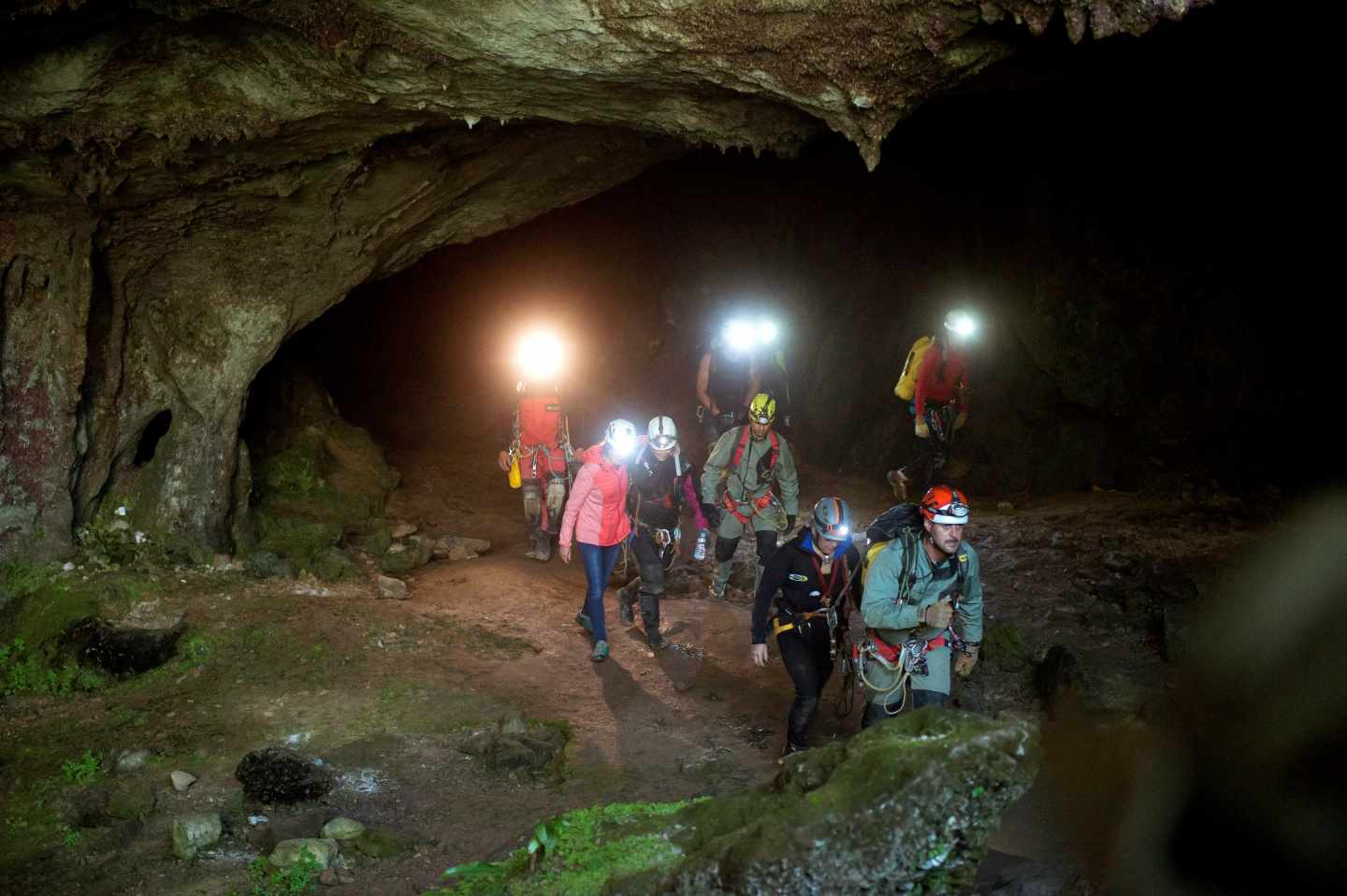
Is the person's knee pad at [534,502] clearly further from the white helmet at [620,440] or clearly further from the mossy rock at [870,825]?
the mossy rock at [870,825]

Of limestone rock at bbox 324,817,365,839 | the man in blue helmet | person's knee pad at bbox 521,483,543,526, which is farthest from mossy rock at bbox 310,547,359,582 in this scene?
the man in blue helmet

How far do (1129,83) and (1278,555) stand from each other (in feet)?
18.2

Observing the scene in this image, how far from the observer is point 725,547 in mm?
9523

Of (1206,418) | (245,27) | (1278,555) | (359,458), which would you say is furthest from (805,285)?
(245,27)

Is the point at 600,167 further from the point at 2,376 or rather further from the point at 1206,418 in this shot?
the point at 1206,418

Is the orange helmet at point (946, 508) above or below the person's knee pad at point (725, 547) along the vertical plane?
above

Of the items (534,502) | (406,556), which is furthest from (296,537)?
(534,502)

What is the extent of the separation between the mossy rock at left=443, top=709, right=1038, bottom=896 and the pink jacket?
168 inches

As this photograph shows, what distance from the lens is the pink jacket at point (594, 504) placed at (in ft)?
26.5

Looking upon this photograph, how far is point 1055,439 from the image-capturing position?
1227 centimetres

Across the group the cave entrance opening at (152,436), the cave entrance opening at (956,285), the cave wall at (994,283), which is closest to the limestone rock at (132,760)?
the cave entrance opening at (152,436)

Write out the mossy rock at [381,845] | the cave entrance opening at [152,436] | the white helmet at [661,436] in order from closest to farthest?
the mossy rock at [381,845]
the white helmet at [661,436]
the cave entrance opening at [152,436]

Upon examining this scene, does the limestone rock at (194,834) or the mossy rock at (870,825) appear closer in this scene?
the mossy rock at (870,825)

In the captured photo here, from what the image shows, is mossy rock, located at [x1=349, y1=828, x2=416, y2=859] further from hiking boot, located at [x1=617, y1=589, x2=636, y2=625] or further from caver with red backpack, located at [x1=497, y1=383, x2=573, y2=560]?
caver with red backpack, located at [x1=497, y1=383, x2=573, y2=560]
